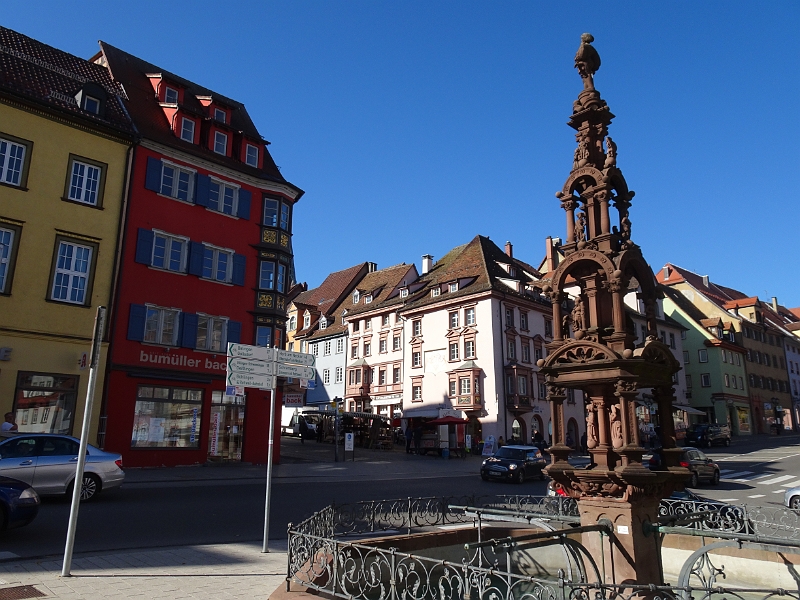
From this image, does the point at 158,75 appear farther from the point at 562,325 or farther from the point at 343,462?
the point at 562,325

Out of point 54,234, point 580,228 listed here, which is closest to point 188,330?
point 54,234

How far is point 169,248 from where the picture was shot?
26.5 meters

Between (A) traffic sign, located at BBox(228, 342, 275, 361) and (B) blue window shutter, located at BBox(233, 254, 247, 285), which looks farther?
(B) blue window shutter, located at BBox(233, 254, 247, 285)

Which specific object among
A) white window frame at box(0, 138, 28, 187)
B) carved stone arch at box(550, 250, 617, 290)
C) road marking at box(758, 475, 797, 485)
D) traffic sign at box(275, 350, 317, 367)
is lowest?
road marking at box(758, 475, 797, 485)

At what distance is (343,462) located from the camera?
30391mm

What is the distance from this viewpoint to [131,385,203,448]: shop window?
2462 centimetres

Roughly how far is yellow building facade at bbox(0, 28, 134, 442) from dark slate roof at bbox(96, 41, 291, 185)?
87.1 inches

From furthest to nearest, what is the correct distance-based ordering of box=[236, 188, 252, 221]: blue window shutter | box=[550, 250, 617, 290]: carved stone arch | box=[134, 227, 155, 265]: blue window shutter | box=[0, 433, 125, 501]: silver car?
box=[236, 188, 252, 221]: blue window shutter, box=[134, 227, 155, 265]: blue window shutter, box=[0, 433, 125, 501]: silver car, box=[550, 250, 617, 290]: carved stone arch

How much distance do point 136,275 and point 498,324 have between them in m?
26.5

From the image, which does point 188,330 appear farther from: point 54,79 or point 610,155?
point 610,155

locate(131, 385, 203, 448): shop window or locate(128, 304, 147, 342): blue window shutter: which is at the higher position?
locate(128, 304, 147, 342): blue window shutter

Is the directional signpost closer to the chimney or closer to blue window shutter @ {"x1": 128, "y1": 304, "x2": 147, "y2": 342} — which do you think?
blue window shutter @ {"x1": 128, "y1": 304, "x2": 147, "y2": 342}

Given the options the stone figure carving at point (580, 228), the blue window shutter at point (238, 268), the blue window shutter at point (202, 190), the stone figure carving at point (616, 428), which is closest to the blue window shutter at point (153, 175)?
the blue window shutter at point (202, 190)

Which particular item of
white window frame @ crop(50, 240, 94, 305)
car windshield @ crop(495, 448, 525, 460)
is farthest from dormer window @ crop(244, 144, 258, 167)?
car windshield @ crop(495, 448, 525, 460)
